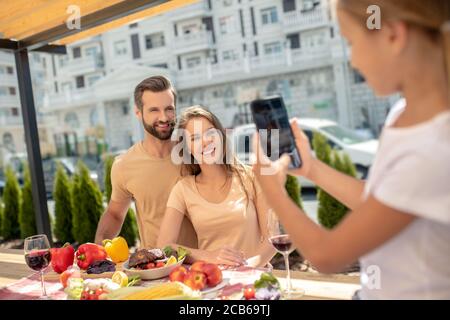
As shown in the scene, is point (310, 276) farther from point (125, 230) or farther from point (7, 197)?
point (7, 197)

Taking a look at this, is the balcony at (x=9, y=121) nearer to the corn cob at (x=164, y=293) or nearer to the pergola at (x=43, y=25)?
the pergola at (x=43, y=25)

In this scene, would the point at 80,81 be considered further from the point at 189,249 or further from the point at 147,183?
the point at 189,249

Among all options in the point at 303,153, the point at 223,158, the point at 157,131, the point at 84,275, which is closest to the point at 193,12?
the point at 157,131

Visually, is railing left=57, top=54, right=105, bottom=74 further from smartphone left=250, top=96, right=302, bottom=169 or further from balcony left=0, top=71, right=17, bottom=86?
smartphone left=250, top=96, right=302, bottom=169

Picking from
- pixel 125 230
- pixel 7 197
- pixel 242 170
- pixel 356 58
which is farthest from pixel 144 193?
pixel 7 197

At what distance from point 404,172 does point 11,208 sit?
Result: 21.8 feet

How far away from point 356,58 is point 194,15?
65.7 feet

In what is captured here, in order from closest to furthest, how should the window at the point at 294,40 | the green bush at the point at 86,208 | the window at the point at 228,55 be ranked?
the green bush at the point at 86,208 < the window at the point at 294,40 < the window at the point at 228,55

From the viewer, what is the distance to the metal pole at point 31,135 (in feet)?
11.6

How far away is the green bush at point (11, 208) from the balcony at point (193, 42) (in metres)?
14.3

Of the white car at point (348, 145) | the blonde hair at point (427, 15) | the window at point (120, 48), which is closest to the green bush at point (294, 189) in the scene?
the white car at point (348, 145)

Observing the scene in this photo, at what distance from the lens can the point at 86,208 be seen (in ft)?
17.6

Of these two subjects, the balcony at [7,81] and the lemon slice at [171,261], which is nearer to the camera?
the lemon slice at [171,261]

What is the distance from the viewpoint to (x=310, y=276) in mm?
1488
